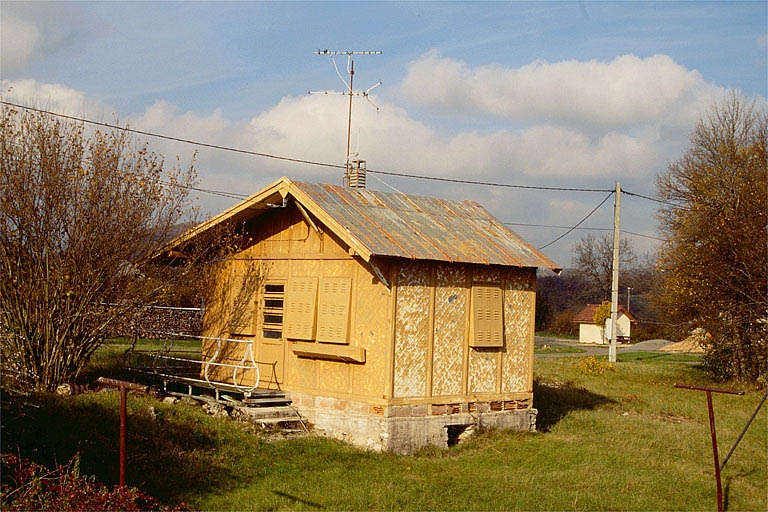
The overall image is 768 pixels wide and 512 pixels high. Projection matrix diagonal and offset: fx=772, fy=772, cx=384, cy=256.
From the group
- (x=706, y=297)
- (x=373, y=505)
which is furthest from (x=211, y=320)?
(x=706, y=297)

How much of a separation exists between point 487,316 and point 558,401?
18.6 ft

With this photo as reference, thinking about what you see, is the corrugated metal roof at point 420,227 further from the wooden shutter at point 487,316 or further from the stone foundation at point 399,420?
the stone foundation at point 399,420

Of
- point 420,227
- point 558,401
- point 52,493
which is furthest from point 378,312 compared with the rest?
point 558,401

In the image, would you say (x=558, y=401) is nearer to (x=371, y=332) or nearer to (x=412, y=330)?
(x=412, y=330)

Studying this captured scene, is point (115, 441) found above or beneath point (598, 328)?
beneath

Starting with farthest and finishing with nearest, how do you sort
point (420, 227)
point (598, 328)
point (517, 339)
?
point (598, 328), point (517, 339), point (420, 227)

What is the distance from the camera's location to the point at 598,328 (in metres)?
55.6

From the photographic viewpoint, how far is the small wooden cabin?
13.5m

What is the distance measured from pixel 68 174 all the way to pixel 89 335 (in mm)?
3006

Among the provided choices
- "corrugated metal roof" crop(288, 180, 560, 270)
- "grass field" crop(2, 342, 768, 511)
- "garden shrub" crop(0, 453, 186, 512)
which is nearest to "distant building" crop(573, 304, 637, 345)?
"corrugated metal roof" crop(288, 180, 560, 270)

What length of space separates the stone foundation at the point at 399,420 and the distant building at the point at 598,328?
125 ft

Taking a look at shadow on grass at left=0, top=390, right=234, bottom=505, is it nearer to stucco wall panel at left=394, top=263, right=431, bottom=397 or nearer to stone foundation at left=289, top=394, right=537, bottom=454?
stone foundation at left=289, top=394, right=537, bottom=454

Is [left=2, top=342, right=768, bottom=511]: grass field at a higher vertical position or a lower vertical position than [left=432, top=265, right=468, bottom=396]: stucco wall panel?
lower

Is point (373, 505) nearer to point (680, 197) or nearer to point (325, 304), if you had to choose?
point (325, 304)
